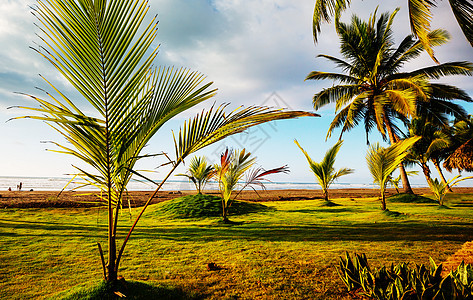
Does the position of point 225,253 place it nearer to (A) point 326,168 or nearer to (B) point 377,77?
(A) point 326,168

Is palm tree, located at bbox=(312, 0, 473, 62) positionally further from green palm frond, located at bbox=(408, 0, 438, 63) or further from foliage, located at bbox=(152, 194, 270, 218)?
foliage, located at bbox=(152, 194, 270, 218)

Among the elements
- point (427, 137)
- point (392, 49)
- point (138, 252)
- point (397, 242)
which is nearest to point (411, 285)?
point (397, 242)

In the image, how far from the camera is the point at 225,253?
156 inches

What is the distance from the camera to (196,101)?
2.41m

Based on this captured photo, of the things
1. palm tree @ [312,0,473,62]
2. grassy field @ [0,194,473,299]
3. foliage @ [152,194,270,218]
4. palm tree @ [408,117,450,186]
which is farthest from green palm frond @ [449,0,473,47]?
palm tree @ [408,117,450,186]

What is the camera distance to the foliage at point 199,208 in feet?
28.6

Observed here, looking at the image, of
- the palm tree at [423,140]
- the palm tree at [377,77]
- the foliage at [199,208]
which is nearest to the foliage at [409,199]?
the palm tree at [377,77]

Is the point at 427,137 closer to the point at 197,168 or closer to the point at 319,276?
the point at 197,168

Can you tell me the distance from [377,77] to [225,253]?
14.9m

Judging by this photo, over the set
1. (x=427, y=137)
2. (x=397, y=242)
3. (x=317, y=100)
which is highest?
(x=317, y=100)

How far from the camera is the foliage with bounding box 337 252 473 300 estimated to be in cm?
174

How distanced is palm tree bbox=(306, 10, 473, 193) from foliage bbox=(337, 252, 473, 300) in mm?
11996

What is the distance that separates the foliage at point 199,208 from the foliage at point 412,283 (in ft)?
22.5

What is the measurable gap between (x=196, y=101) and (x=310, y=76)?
14.6m
